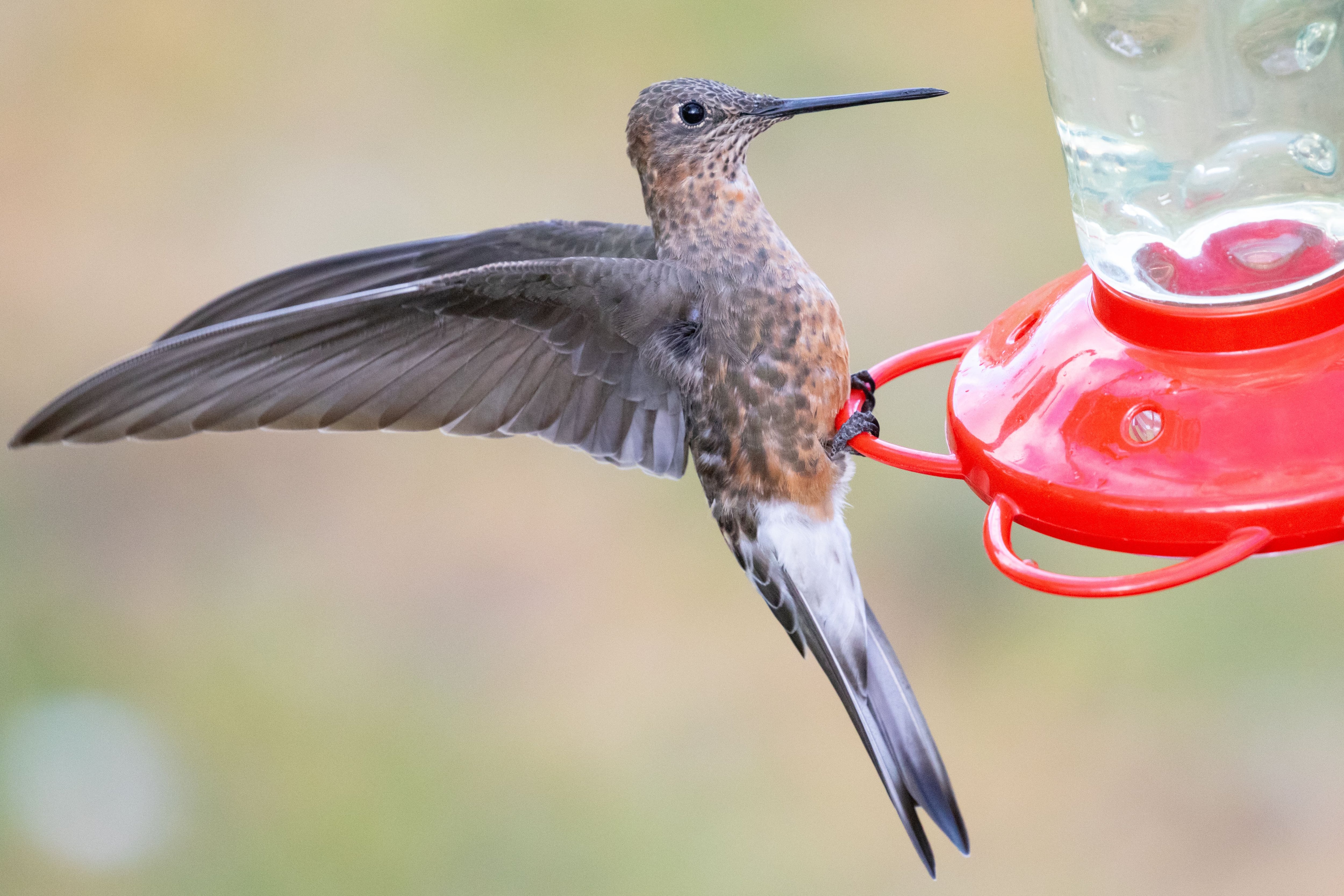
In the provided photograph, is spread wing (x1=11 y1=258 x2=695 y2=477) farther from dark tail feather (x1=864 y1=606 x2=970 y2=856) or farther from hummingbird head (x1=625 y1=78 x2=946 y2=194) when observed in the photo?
dark tail feather (x1=864 y1=606 x2=970 y2=856)

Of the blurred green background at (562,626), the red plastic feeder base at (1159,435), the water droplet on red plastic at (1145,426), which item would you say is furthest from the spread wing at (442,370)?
the blurred green background at (562,626)

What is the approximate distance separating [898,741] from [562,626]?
245cm

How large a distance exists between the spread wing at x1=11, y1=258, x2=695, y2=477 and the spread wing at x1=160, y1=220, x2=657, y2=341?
0.25m

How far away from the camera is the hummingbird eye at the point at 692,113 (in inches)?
109

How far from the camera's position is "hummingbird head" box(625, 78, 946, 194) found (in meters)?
2.77

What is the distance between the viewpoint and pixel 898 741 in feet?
9.88

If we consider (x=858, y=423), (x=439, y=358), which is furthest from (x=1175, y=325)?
(x=439, y=358)

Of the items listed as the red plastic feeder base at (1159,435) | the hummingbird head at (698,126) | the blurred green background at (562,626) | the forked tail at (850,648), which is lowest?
the blurred green background at (562,626)

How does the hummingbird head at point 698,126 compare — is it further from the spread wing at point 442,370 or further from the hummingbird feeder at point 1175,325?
the hummingbird feeder at point 1175,325

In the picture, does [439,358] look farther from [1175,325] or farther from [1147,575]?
[1147,575]

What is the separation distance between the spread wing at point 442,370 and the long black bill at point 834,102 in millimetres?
337

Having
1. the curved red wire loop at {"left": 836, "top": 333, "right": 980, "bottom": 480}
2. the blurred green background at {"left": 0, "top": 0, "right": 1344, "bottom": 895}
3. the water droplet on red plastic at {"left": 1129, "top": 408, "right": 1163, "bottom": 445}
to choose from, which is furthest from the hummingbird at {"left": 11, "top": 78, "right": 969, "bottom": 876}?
the blurred green background at {"left": 0, "top": 0, "right": 1344, "bottom": 895}

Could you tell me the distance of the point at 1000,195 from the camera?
626 cm

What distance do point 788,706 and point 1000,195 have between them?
8.13 feet
